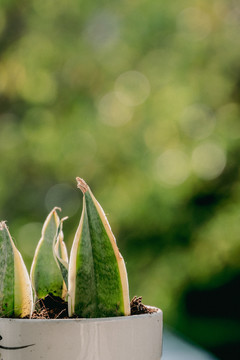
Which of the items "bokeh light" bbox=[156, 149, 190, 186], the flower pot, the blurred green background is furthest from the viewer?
the blurred green background

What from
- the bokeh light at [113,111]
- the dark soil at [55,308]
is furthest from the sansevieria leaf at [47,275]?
the bokeh light at [113,111]

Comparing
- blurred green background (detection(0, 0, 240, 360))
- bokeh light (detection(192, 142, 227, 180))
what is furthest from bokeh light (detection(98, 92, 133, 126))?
bokeh light (detection(192, 142, 227, 180))

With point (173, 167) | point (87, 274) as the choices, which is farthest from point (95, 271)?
point (173, 167)

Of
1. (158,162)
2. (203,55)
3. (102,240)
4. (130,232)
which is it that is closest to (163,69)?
(203,55)

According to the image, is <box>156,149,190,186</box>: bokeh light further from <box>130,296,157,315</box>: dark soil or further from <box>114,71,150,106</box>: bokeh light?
<box>130,296,157,315</box>: dark soil

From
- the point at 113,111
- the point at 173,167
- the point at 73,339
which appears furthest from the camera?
the point at 113,111

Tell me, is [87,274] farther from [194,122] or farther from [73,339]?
[194,122]

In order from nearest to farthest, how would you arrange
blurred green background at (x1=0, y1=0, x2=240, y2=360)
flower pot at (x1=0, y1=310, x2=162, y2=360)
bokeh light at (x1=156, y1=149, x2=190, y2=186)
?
1. flower pot at (x1=0, y1=310, x2=162, y2=360)
2. bokeh light at (x1=156, y1=149, x2=190, y2=186)
3. blurred green background at (x1=0, y1=0, x2=240, y2=360)

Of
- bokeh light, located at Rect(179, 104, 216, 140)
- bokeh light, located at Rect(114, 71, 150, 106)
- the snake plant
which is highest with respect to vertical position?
bokeh light, located at Rect(114, 71, 150, 106)
